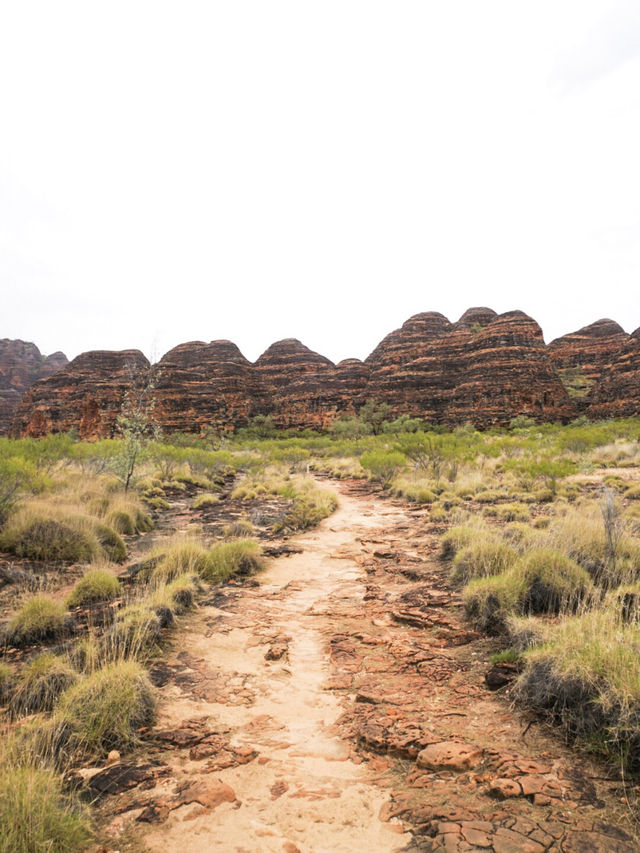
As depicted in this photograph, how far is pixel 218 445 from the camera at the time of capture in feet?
143

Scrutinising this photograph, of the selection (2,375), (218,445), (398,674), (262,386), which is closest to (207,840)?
(398,674)

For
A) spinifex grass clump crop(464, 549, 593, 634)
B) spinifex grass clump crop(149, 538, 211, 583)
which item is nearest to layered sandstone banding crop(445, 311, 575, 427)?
spinifex grass clump crop(464, 549, 593, 634)

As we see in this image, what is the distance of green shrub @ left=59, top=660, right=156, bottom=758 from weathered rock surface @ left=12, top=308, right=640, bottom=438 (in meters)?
51.0

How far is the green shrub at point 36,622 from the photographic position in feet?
17.0

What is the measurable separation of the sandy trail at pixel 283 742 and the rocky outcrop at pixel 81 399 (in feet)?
182

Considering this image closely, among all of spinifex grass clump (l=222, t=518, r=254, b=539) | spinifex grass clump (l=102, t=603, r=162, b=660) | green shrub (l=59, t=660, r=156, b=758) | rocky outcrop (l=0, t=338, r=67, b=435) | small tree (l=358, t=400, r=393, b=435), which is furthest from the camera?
rocky outcrop (l=0, t=338, r=67, b=435)

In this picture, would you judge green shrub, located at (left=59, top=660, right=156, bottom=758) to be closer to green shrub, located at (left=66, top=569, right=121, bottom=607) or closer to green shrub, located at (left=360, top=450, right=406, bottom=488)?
green shrub, located at (left=66, top=569, right=121, bottom=607)

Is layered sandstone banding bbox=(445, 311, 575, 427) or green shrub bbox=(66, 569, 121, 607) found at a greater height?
layered sandstone banding bbox=(445, 311, 575, 427)

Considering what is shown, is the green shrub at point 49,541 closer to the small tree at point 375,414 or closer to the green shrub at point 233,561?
the green shrub at point 233,561

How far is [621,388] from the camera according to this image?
43875mm

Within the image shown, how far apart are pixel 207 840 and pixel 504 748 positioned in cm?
209

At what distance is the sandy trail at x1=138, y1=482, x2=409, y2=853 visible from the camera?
2408 millimetres

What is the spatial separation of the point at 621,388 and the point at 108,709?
53.0 meters

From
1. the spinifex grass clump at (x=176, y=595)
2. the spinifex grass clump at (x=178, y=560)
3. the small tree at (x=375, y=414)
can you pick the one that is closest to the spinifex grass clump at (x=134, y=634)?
the spinifex grass clump at (x=176, y=595)
